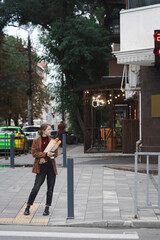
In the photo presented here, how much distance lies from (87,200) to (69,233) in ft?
7.55

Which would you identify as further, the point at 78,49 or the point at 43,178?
the point at 78,49

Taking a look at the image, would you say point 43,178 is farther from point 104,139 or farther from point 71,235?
point 104,139

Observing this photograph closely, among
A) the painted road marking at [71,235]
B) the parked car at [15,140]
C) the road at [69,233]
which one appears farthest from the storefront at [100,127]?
the painted road marking at [71,235]

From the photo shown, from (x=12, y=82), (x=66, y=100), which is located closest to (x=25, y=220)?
(x=66, y=100)

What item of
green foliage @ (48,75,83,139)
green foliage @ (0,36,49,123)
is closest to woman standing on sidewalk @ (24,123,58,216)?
green foliage @ (48,75,83,139)

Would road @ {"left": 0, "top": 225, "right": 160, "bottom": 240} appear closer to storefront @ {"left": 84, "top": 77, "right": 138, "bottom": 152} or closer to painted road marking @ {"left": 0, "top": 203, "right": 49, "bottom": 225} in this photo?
painted road marking @ {"left": 0, "top": 203, "right": 49, "bottom": 225}

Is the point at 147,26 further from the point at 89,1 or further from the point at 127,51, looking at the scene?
the point at 89,1

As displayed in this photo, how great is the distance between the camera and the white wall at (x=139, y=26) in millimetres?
13508

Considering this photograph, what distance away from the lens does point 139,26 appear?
1376 cm

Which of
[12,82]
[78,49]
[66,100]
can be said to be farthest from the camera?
[12,82]

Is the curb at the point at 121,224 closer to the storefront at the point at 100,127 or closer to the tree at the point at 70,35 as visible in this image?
the storefront at the point at 100,127

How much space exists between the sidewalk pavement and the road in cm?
18

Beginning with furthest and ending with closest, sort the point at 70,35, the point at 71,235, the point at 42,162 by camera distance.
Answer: the point at 70,35
the point at 42,162
the point at 71,235

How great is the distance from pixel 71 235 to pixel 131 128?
1374cm
